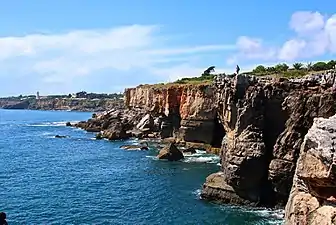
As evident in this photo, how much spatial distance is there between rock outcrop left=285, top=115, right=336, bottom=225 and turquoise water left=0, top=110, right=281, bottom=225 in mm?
27119

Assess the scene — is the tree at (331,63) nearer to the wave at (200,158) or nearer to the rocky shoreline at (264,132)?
the wave at (200,158)

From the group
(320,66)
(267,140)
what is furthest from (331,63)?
(267,140)

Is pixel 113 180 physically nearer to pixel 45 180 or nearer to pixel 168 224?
pixel 45 180

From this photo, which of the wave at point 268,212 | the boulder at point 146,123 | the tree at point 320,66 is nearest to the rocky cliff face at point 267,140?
the wave at point 268,212

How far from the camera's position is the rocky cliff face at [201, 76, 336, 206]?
4391cm

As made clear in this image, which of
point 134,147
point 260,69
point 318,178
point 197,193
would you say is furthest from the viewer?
point 260,69

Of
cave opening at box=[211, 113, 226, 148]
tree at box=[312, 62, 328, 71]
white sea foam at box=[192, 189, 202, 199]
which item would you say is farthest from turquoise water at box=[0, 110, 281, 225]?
tree at box=[312, 62, 328, 71]

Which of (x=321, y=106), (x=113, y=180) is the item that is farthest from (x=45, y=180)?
(x=321, y=106)

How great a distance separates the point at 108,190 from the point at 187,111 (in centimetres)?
3948

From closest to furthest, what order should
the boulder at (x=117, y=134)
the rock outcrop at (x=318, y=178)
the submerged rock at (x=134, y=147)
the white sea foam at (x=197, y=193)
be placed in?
1. the rock outcrop at (x=318, y=178)
2. the white sea foam at (x=197, y=193)
3. the submerged rock at (x=134, y=147)
4. the boulder at (x=117, y=134)

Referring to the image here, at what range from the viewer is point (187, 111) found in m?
91.8

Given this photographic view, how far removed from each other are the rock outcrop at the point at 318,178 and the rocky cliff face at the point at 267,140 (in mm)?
29944

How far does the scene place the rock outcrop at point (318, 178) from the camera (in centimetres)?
1301

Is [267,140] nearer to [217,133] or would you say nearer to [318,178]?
[318,178]
